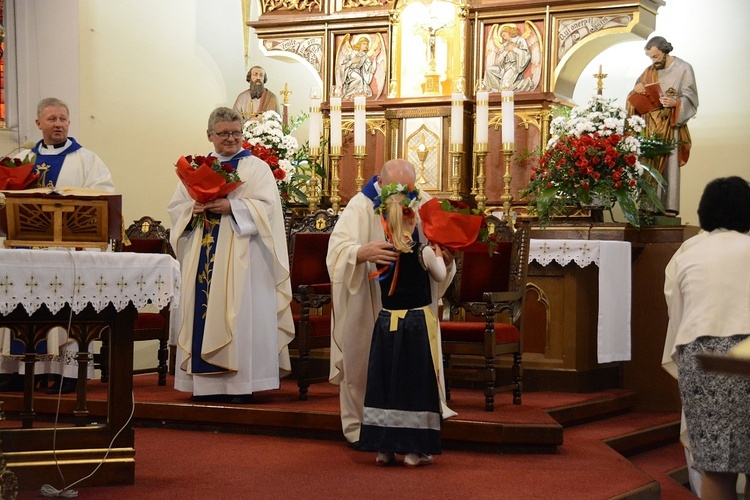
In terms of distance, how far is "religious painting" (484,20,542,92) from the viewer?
9.45m

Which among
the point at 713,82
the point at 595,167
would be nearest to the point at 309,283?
the point at 595,167

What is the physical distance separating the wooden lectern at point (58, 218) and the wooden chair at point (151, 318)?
1763 millimetres

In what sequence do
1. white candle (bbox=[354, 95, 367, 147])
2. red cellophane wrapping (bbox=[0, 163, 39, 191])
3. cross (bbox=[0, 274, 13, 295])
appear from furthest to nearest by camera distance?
1. white candle (bbox=[354, 95, 367, 147])
2. red cellophane wrapping (bbox=[0, 163, 39, 191])
3. cross (bbox=[0, 274, 13, 295])

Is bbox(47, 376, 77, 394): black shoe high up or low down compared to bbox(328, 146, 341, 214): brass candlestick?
down

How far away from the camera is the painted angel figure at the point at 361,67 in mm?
10047

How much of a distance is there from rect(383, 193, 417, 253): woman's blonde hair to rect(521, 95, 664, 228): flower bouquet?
3.02m

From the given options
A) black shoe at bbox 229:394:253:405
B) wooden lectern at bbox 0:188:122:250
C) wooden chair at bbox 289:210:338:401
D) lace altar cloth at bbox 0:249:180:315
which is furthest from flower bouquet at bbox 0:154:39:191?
wooden chair at bbox 289:210:338:401

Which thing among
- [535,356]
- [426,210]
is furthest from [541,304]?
[426,210]

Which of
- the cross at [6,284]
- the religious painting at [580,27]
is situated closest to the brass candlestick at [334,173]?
the religious painting at [580,27]

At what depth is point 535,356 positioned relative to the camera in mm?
7660

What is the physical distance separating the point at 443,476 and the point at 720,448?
4.63ft

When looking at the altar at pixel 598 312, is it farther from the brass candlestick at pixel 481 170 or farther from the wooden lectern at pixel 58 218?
the wooden lectern at pixel 58 218

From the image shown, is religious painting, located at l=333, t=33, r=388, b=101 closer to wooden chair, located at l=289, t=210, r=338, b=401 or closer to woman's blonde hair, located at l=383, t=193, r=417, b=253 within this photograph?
wooden chair, located at l=289, t=210, r=338, b=401

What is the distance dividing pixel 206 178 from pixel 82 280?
6.34 ft
